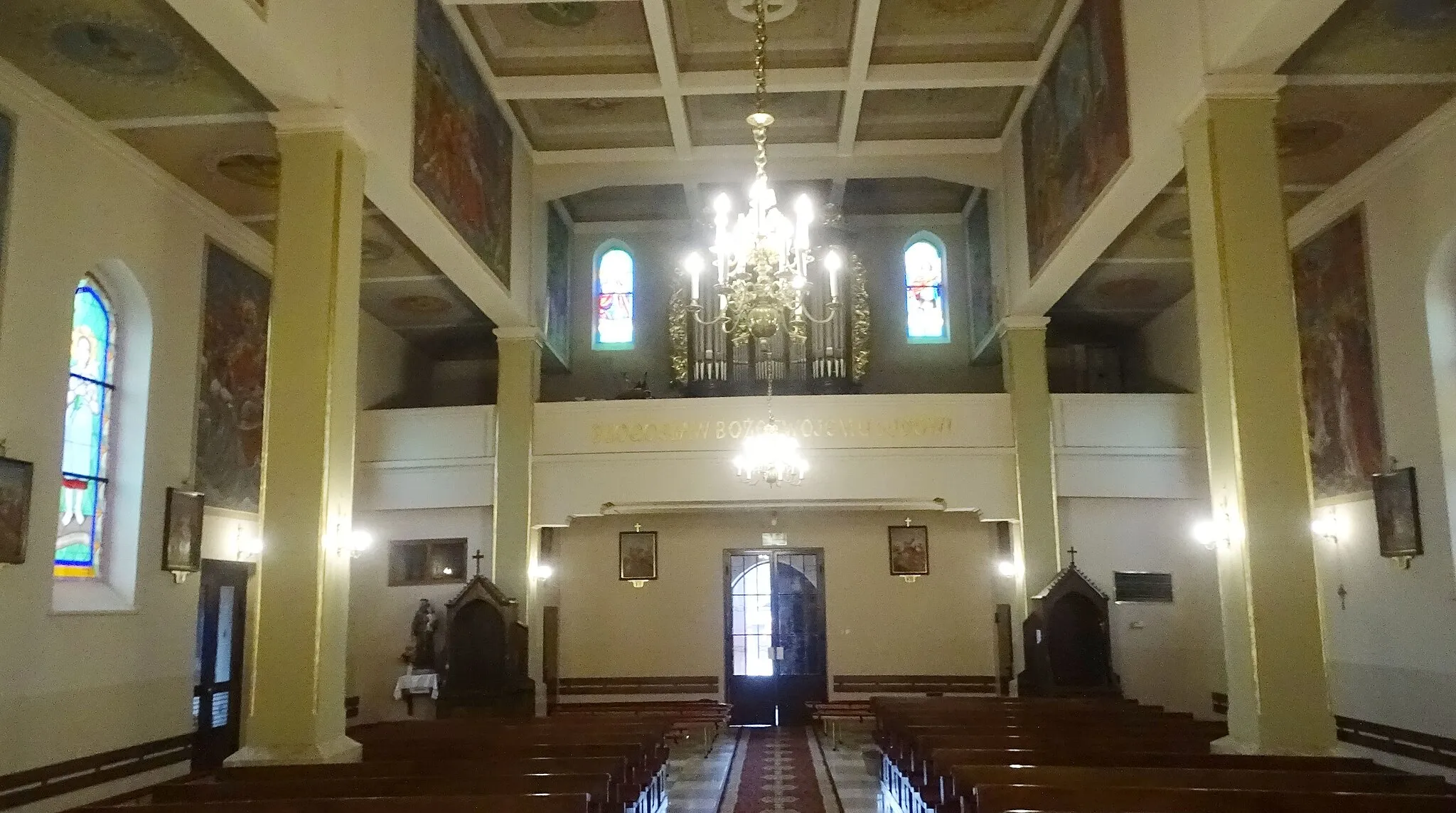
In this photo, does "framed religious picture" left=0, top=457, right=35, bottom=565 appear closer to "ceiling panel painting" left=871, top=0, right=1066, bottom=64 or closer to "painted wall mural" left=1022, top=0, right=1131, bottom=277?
Result: "ceiling panel painting" left=871, top=0, right=1066, bottom=64

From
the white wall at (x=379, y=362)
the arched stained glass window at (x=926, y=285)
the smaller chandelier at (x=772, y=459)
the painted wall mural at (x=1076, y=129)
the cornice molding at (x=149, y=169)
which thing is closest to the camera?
the cornice molding at (x=149, y=169)

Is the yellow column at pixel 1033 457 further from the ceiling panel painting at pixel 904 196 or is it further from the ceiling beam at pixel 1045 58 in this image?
the ceiling panel painting at pixel 904 196

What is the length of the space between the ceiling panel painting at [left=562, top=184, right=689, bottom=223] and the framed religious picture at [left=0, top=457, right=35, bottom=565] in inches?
337

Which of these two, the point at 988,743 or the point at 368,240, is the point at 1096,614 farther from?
the point at 368,240

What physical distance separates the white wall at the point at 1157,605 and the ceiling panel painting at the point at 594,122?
6.70m

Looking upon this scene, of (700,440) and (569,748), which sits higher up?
(700,440)

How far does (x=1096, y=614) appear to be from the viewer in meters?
12.5

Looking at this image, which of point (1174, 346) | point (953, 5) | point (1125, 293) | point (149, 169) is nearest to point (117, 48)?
point (149, 169)

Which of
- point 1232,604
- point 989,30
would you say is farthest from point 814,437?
point 1232,604

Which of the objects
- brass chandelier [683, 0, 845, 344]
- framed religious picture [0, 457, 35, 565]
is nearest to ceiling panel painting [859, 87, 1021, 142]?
brass chandelier [683, 0, 845, 344]

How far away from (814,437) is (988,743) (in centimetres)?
579

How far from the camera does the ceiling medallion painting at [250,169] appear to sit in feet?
29.4

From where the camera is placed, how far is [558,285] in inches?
572

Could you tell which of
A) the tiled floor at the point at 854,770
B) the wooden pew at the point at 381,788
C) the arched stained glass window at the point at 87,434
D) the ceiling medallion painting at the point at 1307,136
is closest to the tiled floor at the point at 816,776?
the tiled floor at the point at 854,770
